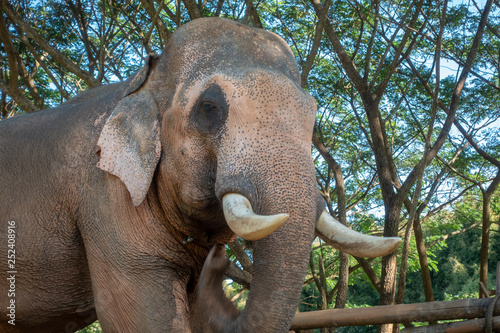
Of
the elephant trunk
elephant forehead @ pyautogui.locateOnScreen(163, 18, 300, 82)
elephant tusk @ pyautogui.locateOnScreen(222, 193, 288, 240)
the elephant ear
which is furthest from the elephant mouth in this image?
elephant forehead @ pyautogui.locateOnScreen(163, 18, 300, 82)

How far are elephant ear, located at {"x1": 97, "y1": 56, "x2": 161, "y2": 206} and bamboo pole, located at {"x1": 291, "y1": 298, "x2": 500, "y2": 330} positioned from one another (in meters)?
2.36

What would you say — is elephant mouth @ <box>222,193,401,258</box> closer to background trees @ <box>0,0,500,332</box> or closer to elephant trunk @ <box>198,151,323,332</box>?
elephant trunk @ <box>198,151,323,332</box>

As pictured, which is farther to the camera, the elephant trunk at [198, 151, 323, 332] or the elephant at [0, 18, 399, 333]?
the elephant at [0, 18, 399, 333]

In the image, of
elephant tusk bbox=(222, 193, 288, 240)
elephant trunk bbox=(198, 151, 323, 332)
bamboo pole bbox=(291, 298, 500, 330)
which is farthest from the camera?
bamboo pole bbox=(291, 298, 500, 330)

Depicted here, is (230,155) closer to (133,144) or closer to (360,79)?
(133,144)

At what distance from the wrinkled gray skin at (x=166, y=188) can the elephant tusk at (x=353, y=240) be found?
0.56 feet

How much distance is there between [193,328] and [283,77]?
1579mm

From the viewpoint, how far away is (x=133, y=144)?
9.50ft

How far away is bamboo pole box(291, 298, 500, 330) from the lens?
13.2 ft

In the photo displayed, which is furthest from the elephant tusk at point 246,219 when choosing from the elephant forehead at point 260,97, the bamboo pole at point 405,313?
the bamboo pole at point 405,313

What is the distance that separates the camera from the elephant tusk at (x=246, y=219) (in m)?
2.12

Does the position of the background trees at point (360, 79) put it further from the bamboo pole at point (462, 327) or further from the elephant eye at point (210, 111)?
the elephant eye at point (210, 111)

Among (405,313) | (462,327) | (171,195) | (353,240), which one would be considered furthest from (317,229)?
(462,327)

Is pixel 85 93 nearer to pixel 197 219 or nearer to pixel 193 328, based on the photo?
pixel 197 219
